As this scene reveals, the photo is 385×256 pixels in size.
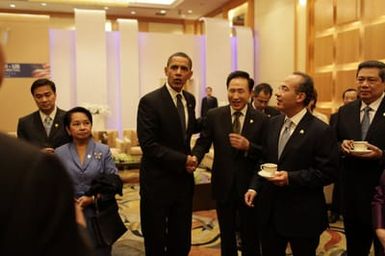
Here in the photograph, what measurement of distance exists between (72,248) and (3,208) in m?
0.13

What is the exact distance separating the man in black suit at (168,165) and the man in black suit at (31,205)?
6.77 ft

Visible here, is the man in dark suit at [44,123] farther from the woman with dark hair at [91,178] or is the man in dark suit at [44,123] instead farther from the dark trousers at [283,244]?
the dark trousers at [283,244]

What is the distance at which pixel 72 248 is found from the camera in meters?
0.63

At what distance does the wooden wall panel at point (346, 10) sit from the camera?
686 cm

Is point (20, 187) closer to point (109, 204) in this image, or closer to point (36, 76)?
point (109, 204)

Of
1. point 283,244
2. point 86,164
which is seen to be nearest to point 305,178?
point 283,244

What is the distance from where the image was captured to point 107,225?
2693 mm

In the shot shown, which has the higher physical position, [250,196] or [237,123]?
[237,123]

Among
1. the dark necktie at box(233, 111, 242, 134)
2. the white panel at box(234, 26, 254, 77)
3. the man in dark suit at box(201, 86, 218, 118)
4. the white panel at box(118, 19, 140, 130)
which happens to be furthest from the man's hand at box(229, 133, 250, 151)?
the white panel at box(234, 26, 254, 77)

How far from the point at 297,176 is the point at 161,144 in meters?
1.01

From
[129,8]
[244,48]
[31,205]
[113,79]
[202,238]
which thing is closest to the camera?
[31,205]

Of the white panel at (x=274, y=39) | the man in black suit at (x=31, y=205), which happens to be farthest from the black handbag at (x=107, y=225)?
the white panel at (x=274, y=39)

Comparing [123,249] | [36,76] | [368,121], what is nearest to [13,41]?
[36,76]

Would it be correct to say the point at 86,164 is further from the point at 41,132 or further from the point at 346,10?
the point at 346,10
